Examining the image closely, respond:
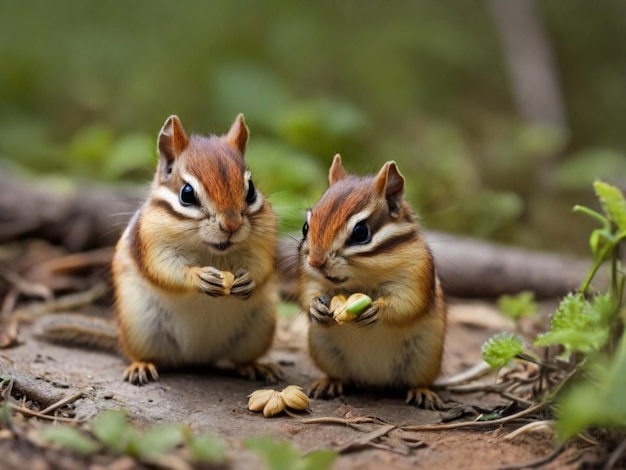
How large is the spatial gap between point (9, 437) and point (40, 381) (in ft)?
2.60

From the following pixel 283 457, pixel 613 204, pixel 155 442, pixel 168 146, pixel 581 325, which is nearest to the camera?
pixel 283 457

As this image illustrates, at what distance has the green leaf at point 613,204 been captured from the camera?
120 inches

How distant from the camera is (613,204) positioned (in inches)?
121

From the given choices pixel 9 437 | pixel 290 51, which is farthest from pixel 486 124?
pixel 9 437

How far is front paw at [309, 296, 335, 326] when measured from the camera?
3.52 meters

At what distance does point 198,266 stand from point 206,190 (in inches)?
18.2

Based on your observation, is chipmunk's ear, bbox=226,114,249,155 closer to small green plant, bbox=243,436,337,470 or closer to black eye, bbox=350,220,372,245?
black eye, bbox=350,220,372,245

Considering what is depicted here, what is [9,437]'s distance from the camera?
2.75 metres

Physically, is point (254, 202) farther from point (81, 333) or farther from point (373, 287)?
point (81, 333)

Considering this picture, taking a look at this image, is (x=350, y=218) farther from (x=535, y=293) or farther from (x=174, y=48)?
(x=174, y=48)

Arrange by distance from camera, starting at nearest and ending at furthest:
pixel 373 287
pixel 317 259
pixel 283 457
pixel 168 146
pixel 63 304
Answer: pixel 283 457 → pixel 317 259 → pixel 373 287 → pixel 168 146 → pixel 63 304

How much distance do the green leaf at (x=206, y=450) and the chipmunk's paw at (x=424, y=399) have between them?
138 centimetres

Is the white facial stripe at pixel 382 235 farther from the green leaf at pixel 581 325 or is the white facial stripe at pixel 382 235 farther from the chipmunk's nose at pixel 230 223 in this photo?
the green leaf at pixel 581 325

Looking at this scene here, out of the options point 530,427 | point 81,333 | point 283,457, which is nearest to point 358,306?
point 530,427
